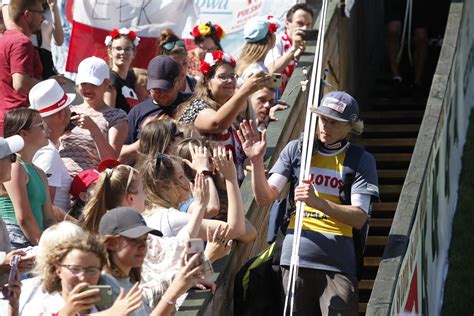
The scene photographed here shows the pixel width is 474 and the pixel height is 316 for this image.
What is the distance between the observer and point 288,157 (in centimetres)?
970

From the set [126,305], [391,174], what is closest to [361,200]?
[126,305]

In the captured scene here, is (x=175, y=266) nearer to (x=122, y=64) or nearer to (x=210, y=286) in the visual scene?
(x=210, y=286)

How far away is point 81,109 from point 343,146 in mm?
2509

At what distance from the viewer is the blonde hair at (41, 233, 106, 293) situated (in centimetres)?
704

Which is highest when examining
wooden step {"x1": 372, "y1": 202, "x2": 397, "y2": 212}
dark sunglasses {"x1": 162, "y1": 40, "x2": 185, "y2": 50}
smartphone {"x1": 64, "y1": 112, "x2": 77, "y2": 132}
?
dark sunglasses {"x1": 162, "y1": 40, "x2": 185, "y2": 50}

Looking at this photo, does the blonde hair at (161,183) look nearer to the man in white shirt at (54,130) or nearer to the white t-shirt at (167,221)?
the white t-shirt at (167,221)

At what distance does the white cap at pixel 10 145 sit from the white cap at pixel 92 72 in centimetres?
255

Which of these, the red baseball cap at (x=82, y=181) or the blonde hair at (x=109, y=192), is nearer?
the blonde hair at (x=109, y=192)

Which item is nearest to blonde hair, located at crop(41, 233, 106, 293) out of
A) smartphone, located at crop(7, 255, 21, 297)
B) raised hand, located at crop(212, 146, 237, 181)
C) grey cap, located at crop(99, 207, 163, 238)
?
smartphone, located at crop(7, 255, 21, 297)

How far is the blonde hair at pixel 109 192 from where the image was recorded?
27.8ft

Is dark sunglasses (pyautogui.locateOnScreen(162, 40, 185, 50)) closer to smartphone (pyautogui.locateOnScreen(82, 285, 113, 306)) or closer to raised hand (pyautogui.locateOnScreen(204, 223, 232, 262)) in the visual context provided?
raised hand (pyautogui.locateOnScreen(204, 223, 232, 262))

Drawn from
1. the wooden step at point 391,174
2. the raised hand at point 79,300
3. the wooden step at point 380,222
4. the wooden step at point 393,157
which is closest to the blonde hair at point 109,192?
the raised hand at point 79,300

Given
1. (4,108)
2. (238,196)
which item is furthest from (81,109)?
(238,196)

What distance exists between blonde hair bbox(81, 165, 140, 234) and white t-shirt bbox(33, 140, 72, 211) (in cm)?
122
